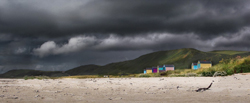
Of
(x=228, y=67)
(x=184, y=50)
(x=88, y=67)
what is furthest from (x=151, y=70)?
(x=184, y=50)

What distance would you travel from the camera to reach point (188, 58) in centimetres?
16188

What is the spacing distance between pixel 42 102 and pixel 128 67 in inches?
7299

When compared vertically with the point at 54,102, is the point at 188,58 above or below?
above

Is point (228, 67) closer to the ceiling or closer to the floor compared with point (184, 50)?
closer to the floor

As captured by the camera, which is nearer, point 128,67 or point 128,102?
point 128,102

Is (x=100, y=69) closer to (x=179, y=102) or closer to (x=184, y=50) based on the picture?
(x=184, y=50)

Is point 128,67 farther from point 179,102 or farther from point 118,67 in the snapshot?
point 179,102

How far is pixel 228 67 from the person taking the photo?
17453 mm

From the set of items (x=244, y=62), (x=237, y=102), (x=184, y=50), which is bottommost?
(x=237, y=102)

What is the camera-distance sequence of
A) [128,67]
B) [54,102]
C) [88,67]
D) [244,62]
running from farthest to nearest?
1. [128,67]
2. [88,67]
3. [244,62]
4. [54,102]

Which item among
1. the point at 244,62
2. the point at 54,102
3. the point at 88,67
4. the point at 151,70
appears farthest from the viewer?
the point at 88,67

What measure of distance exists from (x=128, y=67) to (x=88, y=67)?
40576mm

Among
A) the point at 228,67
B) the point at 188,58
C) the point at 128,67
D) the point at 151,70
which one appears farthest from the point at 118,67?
the point at 228,67

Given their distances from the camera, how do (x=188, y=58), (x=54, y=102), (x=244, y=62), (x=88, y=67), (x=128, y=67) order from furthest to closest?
(x=128, y=67) → (x=88, y=67) → (x=188, y=58) → (x=244, y=62) → (x=54, y=102)
